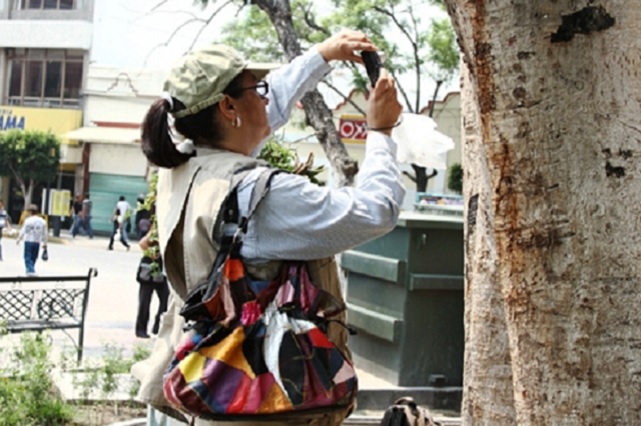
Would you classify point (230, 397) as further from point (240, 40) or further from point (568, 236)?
point (240, 40)

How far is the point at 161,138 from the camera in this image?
8.55 ft

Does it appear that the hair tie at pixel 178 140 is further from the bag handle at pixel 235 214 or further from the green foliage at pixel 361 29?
the green foliage at pixel 361 29

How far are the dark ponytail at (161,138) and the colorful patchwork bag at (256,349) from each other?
28 centimetres

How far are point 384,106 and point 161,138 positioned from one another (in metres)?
0.56

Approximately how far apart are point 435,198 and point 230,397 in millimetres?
13363

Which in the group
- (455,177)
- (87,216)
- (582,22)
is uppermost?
(455,177)

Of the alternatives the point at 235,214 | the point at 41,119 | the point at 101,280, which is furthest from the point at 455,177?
the point at 235,214

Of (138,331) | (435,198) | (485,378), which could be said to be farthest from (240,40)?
(485,378)

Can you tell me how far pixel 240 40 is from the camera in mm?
24094

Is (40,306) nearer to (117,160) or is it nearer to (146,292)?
(146,292)

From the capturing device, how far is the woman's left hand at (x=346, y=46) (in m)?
2.73

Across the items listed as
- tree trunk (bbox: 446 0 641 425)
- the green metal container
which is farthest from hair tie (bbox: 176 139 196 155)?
the green metal container

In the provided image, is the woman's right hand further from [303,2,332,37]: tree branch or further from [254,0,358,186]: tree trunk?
[303,2,332,37]: tree branch

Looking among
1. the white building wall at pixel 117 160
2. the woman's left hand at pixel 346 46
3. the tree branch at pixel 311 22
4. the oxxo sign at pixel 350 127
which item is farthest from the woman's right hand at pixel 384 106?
the white building wall at pixel 117 160
